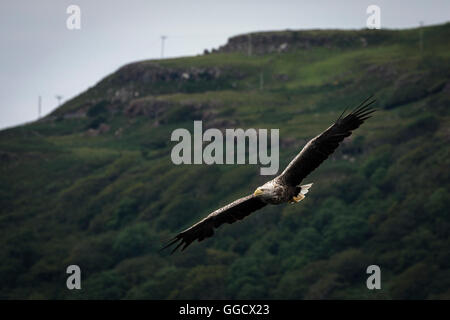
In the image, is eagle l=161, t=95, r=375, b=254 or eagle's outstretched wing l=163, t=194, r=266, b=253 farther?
eagle's outstretched wing l=163, t=194, r=266, b=253

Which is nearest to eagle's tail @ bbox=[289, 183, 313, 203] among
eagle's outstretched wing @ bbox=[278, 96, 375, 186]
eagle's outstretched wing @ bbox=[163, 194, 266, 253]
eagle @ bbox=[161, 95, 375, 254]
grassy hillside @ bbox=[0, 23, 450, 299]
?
eagle @ bbox=[161, 95, 375, 254]

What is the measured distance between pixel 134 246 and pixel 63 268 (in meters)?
10.5

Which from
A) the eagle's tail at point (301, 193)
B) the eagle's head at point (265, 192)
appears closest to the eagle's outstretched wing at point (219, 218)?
the eagle's head at point (265, 192)

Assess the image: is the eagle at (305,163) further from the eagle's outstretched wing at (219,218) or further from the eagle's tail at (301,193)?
the eagle's outstretched wing at (219,218)

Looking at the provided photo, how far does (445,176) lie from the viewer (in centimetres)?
14662

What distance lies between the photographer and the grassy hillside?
134 metres

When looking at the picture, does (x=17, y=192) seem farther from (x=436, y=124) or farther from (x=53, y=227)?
(x=436, y=124)

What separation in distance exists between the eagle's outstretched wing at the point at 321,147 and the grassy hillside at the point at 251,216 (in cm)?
8974

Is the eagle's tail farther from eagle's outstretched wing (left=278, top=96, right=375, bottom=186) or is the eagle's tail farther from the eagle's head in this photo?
the eagle's head

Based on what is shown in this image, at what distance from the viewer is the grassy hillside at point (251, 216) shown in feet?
440

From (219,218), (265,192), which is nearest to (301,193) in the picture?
(265,192)

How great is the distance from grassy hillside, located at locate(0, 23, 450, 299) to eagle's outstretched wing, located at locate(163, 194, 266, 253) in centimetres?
8824

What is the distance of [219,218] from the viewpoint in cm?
3384
